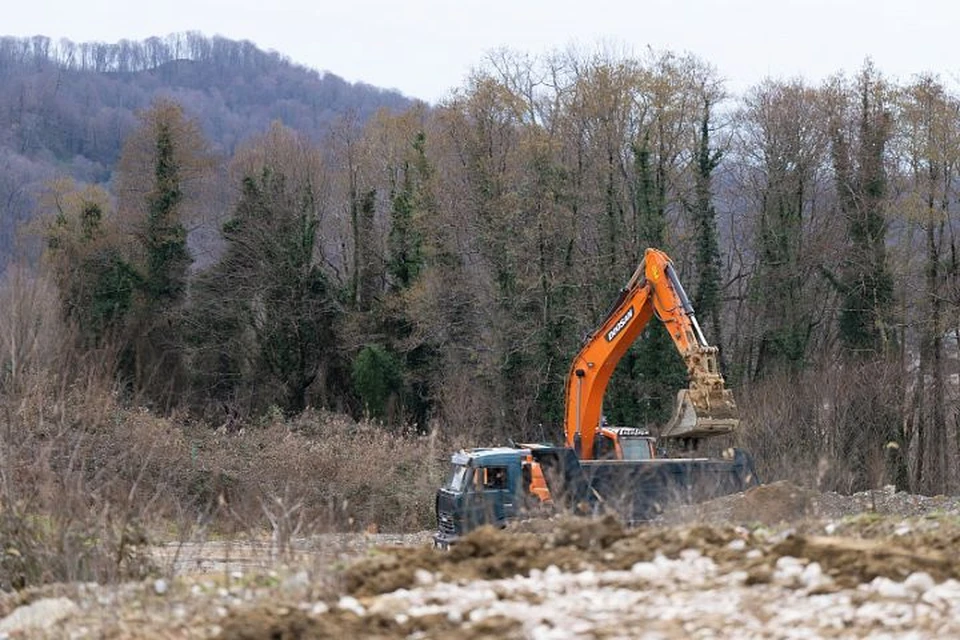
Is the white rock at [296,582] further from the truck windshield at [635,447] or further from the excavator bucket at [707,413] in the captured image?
the truck windshield at [635,447]

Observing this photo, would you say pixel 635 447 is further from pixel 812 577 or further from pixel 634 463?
pixel 812 577

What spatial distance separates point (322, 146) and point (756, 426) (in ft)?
107

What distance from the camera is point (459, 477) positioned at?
21.2 meters

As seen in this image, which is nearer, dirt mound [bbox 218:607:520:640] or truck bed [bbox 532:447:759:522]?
dirt mound [bbox 218:607:520:640]

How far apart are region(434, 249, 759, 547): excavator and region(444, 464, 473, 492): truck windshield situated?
2cm

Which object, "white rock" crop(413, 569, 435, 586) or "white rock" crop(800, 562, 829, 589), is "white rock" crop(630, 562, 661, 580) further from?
"white rock" crop(413, 569, 435, 586)

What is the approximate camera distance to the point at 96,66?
16525cm

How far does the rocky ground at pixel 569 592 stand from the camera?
7.13 m

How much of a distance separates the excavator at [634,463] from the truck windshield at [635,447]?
17 millimetres

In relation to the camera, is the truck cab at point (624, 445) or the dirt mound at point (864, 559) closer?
the dirt mound at point (864, 559)

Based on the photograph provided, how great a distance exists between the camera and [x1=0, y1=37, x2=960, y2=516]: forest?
39.8m

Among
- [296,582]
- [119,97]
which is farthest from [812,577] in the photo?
[119,97]

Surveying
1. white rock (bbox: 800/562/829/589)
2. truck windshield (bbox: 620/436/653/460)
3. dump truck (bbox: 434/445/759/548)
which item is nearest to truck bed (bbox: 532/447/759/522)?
dump truck (bbox: 434/445/759/548)

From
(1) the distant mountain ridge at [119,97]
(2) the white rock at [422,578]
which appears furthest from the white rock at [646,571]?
(1) the distant mountain ridge at [119,97]
